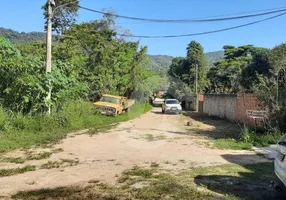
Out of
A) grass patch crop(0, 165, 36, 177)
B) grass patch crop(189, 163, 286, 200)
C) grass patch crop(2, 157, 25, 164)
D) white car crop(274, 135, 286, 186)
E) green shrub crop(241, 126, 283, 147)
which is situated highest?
white car crop(274, 135, 286, 186)

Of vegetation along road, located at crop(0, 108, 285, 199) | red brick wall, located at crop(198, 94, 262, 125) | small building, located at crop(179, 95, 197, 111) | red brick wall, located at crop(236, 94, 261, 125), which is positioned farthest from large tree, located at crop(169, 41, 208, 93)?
vegetation along road, located at crop(0, 108, 285, 199)

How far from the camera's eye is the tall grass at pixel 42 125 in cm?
1316

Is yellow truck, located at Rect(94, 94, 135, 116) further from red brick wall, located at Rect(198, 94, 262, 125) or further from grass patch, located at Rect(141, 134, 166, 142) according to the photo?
grass patch, located at Rect(141, 134, 166, 142)

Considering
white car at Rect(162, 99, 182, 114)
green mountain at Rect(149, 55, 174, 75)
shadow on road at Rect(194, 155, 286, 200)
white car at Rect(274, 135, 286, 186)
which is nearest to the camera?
white car at Rect(274, 135, 286, 186)

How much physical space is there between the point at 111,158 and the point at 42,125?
6863 millimetres

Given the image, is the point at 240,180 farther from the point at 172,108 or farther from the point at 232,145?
the point at 172,108

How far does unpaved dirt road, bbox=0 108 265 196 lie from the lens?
7.45 metres

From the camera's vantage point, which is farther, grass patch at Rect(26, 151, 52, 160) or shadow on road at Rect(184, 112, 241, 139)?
shadow on road at Rect(184, 112, 241, 139)

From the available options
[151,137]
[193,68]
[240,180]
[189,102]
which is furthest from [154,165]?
[193,68]

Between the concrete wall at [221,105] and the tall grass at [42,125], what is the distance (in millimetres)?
9606

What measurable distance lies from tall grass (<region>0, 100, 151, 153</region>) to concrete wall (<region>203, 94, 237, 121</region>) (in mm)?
9606

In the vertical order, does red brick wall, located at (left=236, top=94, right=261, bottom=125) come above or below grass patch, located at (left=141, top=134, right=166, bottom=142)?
above

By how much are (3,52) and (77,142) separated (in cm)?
688

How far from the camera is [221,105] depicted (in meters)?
28.7
